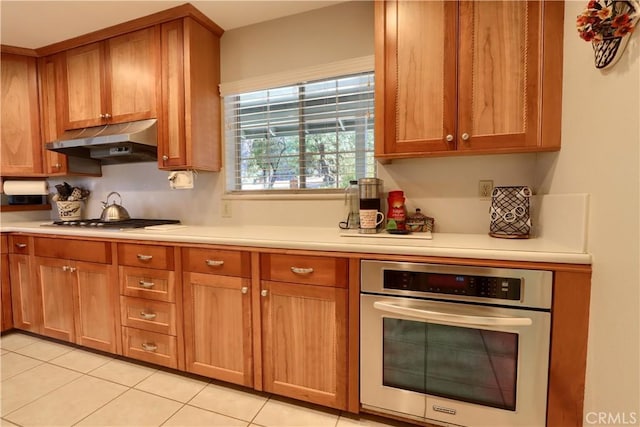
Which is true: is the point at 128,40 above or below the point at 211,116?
above

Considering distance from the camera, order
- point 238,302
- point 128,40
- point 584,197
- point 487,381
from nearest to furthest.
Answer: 1. point 584,197
2. point 487,381
3. point 238,302
4. point 128,40

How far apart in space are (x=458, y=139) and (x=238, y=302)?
1.38 m

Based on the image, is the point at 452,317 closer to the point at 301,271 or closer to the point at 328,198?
the point at 301,271

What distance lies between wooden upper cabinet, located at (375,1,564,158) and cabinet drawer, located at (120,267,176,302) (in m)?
1.41

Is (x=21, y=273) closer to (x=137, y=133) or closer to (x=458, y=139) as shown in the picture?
(x=137, y=133)

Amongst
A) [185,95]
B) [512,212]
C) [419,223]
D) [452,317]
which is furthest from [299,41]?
[452,317]

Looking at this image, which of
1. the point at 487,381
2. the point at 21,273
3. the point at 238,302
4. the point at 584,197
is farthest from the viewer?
the point at 21,273

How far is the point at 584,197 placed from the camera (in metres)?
1.08

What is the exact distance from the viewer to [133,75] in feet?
6.84

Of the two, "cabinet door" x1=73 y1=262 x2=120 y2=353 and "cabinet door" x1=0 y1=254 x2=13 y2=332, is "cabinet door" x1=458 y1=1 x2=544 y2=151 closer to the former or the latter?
"cabinet door" x1=73 y1=262 x2=120 y2=353

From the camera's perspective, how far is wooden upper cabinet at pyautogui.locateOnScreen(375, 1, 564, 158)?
1271mm

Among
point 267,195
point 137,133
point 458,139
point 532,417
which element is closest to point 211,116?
point 137,133

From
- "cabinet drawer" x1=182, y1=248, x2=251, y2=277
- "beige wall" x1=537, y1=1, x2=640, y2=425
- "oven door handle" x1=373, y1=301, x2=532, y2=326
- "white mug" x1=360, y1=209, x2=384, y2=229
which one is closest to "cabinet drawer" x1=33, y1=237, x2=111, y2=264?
"cabinet drawer" x1=182, y1=248, x2=251, y2=277

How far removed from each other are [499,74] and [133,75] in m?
2.29
